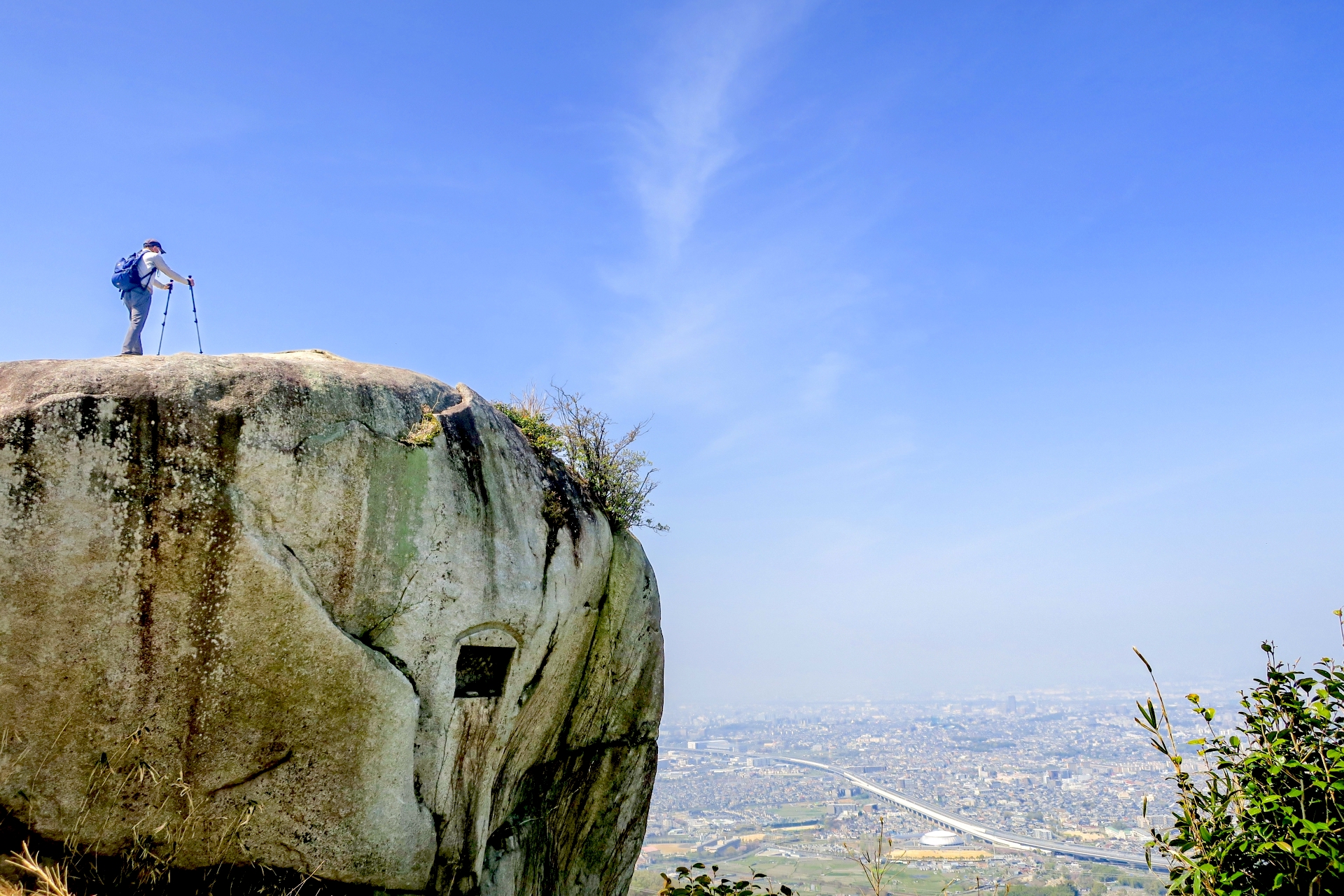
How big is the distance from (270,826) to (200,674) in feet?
5.41

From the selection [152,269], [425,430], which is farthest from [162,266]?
[425,430]

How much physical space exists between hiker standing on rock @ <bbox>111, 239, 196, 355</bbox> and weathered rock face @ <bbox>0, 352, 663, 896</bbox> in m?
3.09

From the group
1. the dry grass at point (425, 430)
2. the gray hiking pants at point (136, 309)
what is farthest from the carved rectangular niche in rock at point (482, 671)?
the gray hiking pants at point (136, 309)

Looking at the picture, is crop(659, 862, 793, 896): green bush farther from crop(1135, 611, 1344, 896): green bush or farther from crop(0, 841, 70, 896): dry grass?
crop(0, 841, 70, 896): dry grass

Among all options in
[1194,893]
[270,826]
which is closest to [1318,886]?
[1194,893]

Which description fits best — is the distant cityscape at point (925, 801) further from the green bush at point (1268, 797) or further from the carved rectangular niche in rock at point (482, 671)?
the carved rectangular niche in rock at point (482, 671)

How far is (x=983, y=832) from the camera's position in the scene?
37.2 metres

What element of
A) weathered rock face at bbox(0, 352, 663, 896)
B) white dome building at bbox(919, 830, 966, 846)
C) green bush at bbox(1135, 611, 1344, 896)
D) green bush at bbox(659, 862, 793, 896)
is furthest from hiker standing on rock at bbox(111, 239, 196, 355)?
white dome building at bbox(919, 830, 966, 846)

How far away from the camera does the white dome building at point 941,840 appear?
31.4 metres

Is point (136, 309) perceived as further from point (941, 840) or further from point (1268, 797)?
point (941, 840)

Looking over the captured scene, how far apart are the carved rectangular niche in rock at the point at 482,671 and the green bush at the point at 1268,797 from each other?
689 cm

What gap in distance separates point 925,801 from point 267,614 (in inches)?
2328

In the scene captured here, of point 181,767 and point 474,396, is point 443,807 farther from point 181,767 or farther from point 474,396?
point 474,396

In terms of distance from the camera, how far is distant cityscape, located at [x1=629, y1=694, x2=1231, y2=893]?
25.2 m
